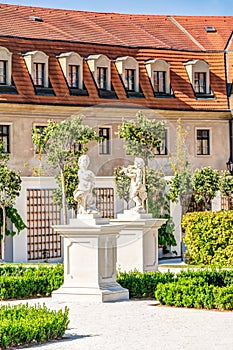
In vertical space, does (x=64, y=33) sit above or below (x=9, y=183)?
above

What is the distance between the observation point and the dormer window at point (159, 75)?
151 feet

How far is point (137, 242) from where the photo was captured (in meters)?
25.4

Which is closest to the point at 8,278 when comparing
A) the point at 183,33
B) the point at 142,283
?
the point at 142,283

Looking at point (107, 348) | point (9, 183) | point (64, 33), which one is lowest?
point (107, 348)

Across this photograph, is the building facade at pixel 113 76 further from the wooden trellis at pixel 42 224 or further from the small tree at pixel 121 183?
the small tree at pixel 121 183

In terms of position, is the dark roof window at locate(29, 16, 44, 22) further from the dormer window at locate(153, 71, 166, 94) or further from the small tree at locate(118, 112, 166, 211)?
the small tree at locate(118, 112, 166, 211)

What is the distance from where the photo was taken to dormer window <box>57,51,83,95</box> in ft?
142

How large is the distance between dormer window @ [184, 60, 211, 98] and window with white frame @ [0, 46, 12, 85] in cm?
929

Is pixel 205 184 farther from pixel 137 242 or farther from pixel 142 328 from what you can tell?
pixel 142 328

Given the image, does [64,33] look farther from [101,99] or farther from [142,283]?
[142,283]

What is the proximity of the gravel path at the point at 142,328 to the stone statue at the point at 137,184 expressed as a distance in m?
4.31

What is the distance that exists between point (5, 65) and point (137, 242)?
17.3m

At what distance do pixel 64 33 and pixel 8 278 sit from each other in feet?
80.8

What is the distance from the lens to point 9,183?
1329 inches
